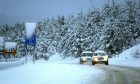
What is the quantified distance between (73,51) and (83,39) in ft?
20.1

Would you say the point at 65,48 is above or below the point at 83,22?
below

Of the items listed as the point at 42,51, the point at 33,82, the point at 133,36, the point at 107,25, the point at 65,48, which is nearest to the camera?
the point at 33,82

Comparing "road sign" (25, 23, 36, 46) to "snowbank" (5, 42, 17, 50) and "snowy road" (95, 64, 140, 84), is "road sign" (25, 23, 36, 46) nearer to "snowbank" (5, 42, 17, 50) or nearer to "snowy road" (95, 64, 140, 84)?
"snowy road" (95, 64, 140, 84)

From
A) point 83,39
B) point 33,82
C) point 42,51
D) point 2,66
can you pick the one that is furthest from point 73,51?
point 33,82

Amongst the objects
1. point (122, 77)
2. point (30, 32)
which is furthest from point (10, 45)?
point (122, 77)

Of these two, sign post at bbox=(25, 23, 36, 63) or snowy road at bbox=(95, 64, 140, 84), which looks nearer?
snowy road at bbox=(95, 64, 140, 84)

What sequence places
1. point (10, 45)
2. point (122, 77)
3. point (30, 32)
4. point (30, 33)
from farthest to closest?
point (10, 45)
point (30, 33)
point (30, 32)
point (122, 77)

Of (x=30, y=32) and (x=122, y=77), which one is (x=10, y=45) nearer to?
(x=30, y=32)

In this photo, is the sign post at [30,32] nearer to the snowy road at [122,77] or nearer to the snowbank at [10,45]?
the snowy road at [122,77]

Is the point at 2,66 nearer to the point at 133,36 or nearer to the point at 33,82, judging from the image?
the point at 33,82

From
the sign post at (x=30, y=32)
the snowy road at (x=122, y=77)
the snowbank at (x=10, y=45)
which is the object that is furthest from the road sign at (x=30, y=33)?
the snowbank at (x=10, y=45)

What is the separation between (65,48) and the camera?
109m

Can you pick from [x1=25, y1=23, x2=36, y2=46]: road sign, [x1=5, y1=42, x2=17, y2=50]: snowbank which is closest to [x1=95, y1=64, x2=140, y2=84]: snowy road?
[x1=25, y1=23, x2=36, y2=46]: road sign

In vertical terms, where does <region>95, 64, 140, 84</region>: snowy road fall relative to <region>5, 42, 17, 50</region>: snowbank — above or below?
below
